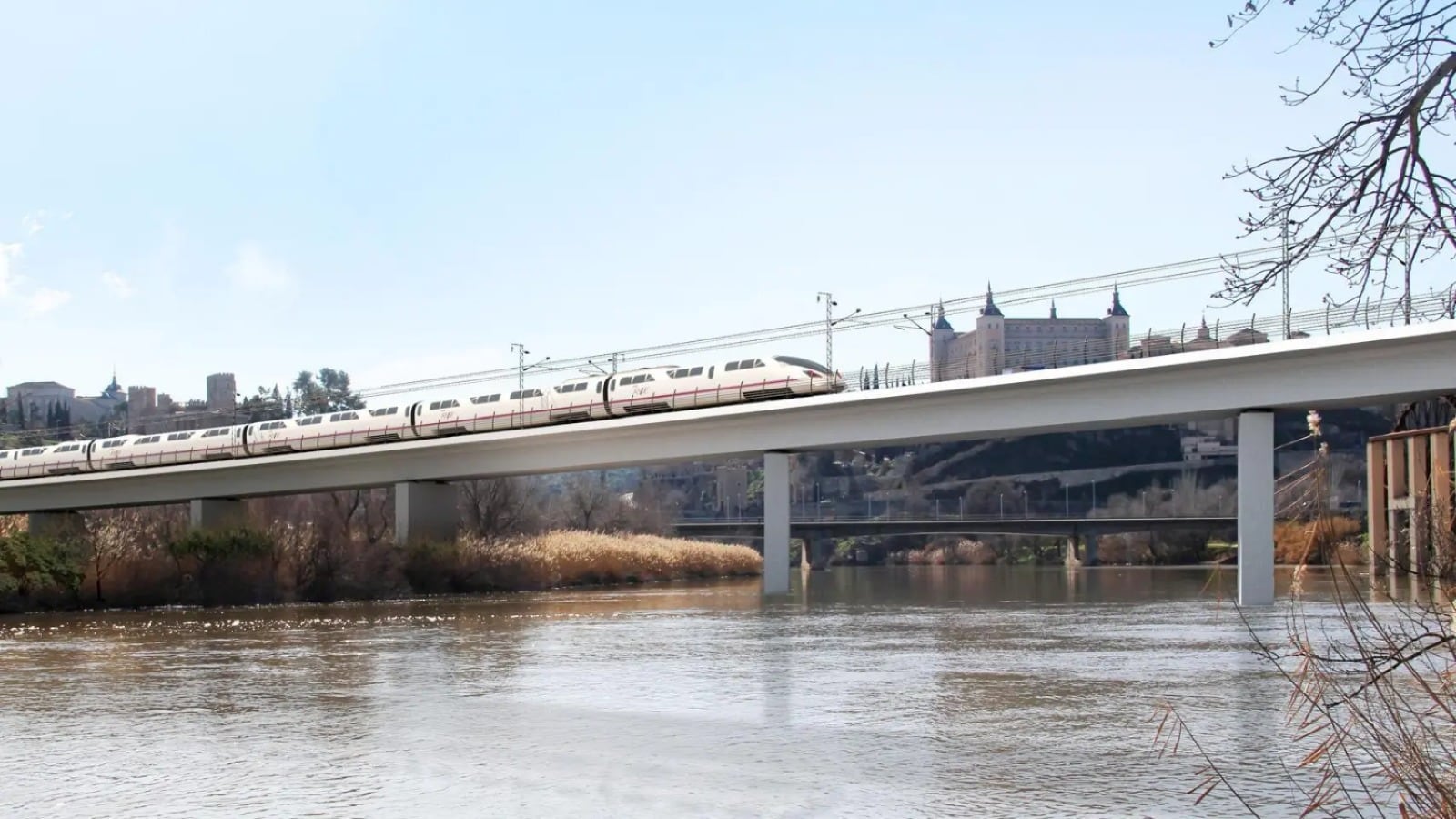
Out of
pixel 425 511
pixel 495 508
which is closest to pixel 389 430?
pixel 425 511

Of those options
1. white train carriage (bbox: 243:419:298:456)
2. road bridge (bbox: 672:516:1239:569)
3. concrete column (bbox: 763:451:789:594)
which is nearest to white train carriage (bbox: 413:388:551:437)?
white train carriage (bbox: 243:419:298:456)

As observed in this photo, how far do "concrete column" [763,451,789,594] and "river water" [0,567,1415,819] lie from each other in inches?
737

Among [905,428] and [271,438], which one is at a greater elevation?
[271,438]

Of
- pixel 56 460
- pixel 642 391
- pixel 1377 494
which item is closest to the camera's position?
pixel 642 391

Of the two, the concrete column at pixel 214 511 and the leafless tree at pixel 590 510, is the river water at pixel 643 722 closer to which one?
the concrete column at pixel 214 511

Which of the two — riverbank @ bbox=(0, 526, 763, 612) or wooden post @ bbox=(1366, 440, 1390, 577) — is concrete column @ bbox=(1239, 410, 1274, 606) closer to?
wooden post @ bbox=(1366, 440, 1390, 577)

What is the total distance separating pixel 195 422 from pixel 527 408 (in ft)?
456

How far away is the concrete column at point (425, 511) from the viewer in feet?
213

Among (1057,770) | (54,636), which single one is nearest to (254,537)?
(54,636)

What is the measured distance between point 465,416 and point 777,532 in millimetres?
18375

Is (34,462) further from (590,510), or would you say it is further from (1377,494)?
(1377,494)

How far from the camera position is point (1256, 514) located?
40.3 meters

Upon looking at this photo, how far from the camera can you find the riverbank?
165 ft

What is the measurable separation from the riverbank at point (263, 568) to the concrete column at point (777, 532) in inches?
640
